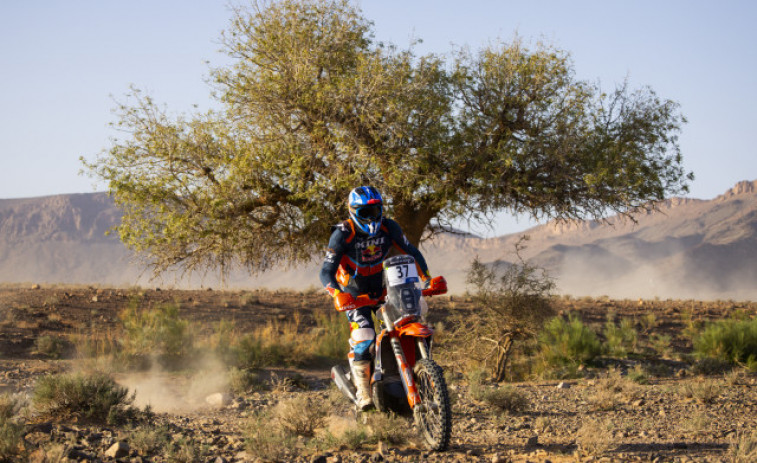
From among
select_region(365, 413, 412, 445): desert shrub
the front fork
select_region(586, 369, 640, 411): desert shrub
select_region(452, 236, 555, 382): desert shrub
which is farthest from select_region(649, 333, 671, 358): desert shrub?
the front fork

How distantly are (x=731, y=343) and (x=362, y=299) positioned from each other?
12454mm

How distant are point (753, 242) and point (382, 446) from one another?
97.1 meters

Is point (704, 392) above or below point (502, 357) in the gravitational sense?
below

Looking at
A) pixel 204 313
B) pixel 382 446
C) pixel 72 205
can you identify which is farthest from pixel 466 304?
pixel 72 205

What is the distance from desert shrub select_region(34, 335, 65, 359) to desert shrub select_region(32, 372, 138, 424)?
798cm

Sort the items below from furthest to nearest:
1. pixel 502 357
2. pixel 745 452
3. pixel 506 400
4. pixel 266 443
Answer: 1. pixel 502 357
2. pixel 506 400
3. pixel 266 443
4. pixel 745 452

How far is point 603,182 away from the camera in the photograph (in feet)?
46.0

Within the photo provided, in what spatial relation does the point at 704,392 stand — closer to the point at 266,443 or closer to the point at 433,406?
the point at 433,406

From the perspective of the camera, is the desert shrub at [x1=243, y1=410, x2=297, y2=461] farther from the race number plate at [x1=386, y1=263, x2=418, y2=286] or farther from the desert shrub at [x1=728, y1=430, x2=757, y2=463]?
the desert shrub at [x1=728, y1=430, x2=757, y2=463]

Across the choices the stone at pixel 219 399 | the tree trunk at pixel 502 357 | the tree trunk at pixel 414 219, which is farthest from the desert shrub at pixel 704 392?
the tree trunk at pixel 414 219

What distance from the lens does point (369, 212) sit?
6918mm

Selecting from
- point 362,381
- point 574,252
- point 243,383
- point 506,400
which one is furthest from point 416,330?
point 574,252

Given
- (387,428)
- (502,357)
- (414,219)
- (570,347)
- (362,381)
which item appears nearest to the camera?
(387,428)

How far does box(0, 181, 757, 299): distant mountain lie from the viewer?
8719 cm
